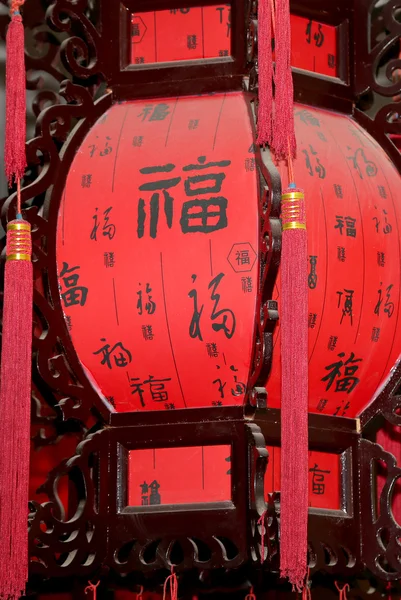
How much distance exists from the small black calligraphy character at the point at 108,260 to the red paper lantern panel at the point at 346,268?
14.3 inches

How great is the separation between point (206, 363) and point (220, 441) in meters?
0.17

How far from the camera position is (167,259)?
9.05ft

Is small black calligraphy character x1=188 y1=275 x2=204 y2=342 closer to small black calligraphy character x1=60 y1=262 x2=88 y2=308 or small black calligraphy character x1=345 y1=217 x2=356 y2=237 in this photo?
small black calligraphy character x1=60 y1=262 x2=88 y2=308

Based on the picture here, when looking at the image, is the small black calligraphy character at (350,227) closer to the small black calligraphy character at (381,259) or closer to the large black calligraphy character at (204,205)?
the small black calligraphy character at (381,259)

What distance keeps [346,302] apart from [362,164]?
1.10 ft

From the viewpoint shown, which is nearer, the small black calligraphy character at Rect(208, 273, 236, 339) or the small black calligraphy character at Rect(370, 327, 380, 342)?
the small black calligraphy character at Rect(208, 273, 236, 339)

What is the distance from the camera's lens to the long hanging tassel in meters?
2.64

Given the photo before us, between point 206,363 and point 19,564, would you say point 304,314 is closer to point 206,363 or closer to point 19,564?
point 206,363

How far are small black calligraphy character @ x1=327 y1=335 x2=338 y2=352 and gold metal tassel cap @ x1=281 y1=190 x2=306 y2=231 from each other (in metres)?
0.28

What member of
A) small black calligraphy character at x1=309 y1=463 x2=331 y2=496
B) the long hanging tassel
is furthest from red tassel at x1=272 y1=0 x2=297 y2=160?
small black calligraphy character at x1=309 y1=463 x2=331 y2=496

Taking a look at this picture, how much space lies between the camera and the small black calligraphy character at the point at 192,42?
9.66 ft

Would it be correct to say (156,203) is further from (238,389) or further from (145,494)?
(145,494)

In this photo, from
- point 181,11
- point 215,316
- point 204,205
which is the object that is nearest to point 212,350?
point 215,316

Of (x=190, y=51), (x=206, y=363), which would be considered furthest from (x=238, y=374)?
(x=190, y=51)
